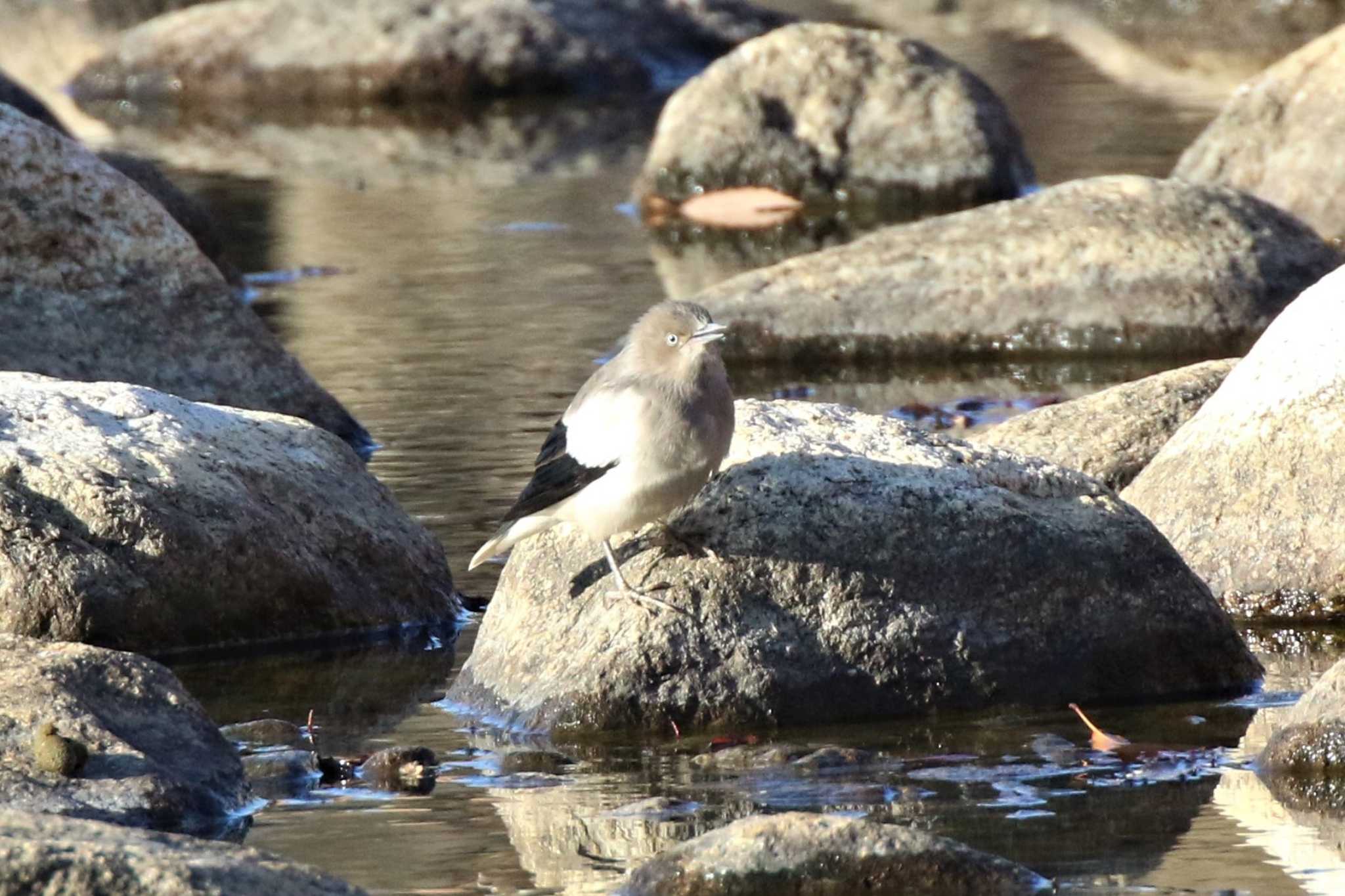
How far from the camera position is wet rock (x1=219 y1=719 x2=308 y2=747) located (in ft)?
22.6

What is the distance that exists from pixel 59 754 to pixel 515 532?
184 centimetres

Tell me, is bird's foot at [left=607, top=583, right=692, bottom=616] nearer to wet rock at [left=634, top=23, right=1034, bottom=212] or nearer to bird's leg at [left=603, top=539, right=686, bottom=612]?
bird's leg at [left=603, top=539, right=686, bottom=612]

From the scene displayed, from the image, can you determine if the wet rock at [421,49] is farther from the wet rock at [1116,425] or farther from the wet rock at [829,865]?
the wet rock at [829,865]

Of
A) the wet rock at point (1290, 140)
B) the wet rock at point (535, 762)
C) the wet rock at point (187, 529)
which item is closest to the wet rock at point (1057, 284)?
the wet rock at point (1290, 140)

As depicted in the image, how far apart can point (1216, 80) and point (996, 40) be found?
5.42 m

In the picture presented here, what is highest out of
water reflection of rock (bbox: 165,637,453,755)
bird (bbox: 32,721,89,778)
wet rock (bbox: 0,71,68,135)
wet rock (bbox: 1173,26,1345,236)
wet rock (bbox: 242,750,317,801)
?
wet rock (bbox: 0,71,68,135)

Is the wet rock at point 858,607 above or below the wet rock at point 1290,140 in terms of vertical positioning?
below

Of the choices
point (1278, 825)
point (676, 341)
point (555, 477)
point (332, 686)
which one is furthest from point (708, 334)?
point (1278, 825)

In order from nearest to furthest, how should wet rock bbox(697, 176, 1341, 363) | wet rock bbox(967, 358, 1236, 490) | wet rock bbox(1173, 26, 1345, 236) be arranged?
wet rock bbox(967, 358, 1236, 490), wet rock bbox(697, 176, 1341, 363), wet rock bbox(1173, 26, 1345, 236)

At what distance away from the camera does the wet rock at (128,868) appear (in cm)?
471

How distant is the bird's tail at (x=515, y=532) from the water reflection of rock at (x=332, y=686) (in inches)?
18.6

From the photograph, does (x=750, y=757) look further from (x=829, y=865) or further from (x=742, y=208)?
(x=742, y=208)

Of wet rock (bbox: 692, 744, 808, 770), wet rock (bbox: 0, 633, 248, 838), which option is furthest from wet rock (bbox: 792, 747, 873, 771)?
wet rock (bbox: 0, 633, 248, 838)

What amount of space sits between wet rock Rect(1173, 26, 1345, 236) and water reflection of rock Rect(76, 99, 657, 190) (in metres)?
7.03
